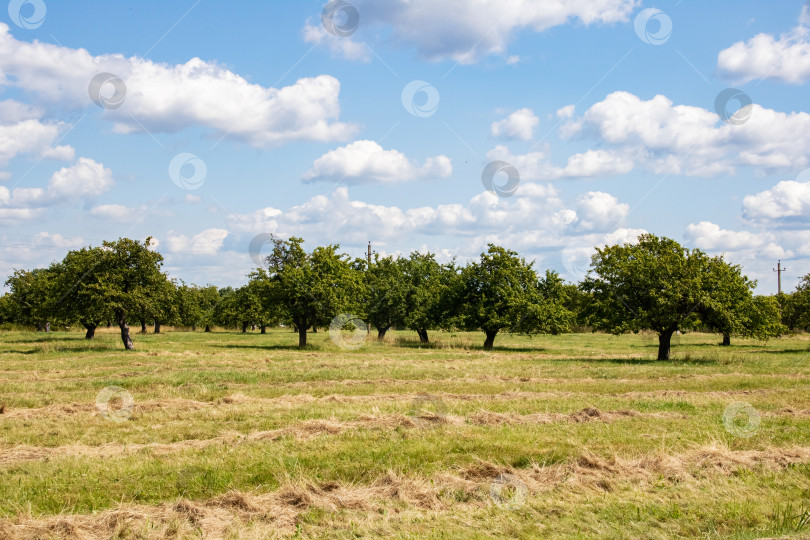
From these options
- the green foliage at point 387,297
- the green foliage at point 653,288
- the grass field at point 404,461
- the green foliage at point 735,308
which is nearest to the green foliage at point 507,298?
the green foliage at point 387,297

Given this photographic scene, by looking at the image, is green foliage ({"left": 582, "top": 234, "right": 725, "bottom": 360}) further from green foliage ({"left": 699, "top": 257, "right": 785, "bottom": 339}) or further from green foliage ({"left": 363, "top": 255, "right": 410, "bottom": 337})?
green foliage ({"left": 363, "top": 255, "right": 410, "bottom": 337})

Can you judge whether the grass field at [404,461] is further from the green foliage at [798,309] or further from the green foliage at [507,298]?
the green foliage at [798,309]

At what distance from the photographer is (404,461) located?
40.3 ft

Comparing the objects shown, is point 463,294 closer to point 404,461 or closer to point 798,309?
point 798,309

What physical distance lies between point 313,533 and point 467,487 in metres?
3.13

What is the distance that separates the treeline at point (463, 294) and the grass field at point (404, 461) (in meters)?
13.0

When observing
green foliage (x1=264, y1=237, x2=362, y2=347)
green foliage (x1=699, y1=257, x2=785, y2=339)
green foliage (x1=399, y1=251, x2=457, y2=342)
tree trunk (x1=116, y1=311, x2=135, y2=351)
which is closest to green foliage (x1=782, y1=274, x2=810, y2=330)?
green foliage (x1=699, y1=257, x2=785, y2=339)

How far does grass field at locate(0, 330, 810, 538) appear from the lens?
9164mm

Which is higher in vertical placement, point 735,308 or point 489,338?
point 735,308

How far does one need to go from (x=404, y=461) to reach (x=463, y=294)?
42302 millimetres

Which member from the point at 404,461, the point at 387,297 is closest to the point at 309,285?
the point at 387,297

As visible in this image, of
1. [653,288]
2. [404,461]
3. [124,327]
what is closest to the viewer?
[404,461]

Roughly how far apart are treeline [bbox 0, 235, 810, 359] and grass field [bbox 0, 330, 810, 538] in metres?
13.0

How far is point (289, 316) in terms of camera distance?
169ft
